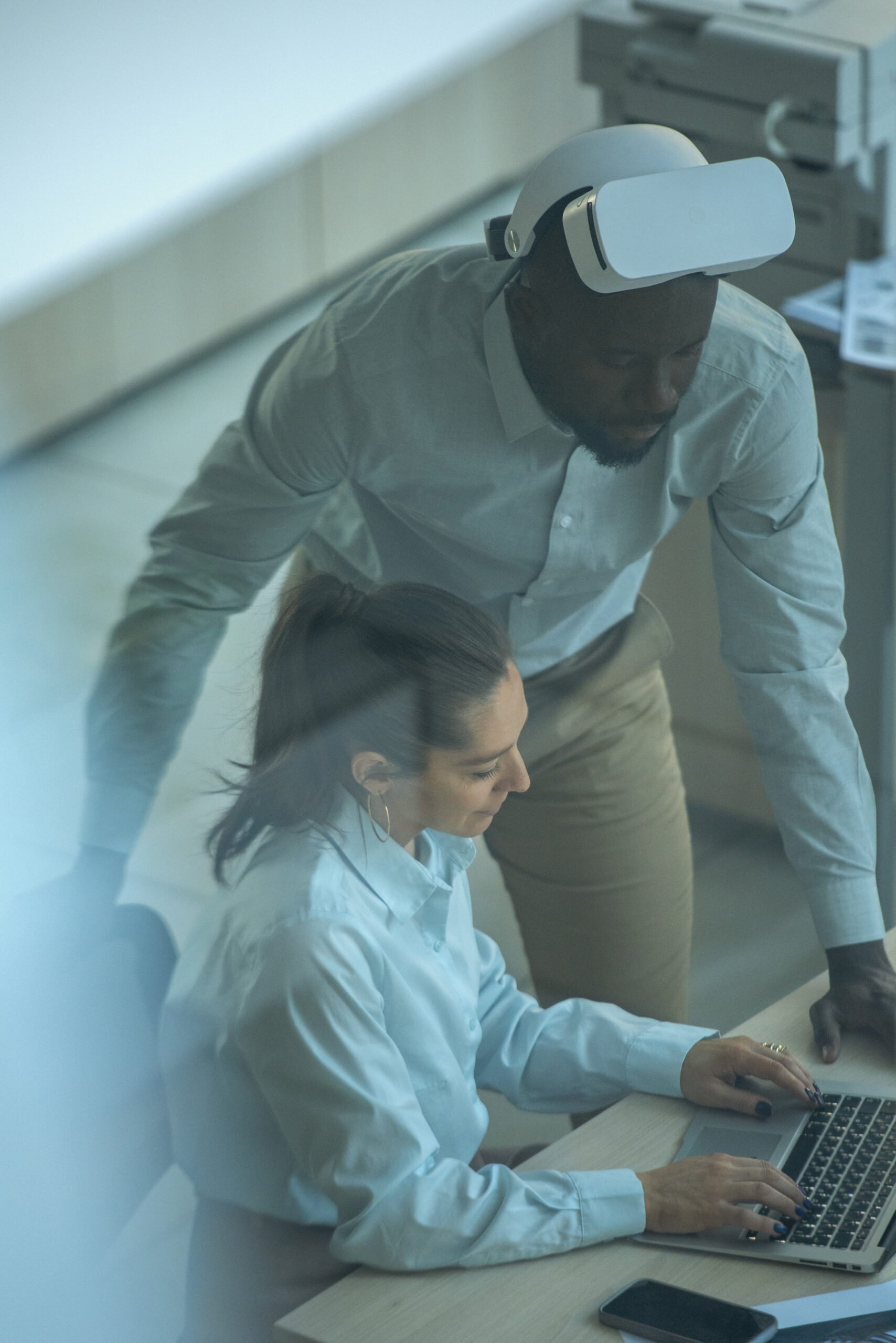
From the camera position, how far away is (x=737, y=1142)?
1214 millimetres

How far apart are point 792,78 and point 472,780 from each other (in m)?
1.30

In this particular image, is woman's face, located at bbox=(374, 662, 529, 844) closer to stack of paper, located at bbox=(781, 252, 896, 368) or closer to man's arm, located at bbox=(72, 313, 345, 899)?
man's arm, located at bbox=(72, 313, 345, 899)

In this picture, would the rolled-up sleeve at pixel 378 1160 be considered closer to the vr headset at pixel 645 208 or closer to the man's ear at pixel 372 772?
the man's ear at pixel 372 772

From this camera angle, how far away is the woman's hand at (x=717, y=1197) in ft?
3.61

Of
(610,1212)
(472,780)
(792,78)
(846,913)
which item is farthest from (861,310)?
(610,1212)

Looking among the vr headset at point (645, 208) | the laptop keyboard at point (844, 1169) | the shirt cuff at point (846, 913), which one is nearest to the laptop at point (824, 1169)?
the laptop keyboard at point (844, 1169)

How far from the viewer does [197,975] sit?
125cm

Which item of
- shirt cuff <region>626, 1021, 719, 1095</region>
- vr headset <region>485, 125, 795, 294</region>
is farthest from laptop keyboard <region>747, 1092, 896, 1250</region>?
vr headset <region>485, 125, 795, 294</region>

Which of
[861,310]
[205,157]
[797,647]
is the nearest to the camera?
[205,157]

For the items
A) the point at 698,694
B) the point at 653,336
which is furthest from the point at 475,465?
the point at 698,694

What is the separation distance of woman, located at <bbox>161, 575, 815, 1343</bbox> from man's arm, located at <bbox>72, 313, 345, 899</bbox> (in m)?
0.07

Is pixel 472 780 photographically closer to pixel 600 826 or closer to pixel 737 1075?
pixel 600 826

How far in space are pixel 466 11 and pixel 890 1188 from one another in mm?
851

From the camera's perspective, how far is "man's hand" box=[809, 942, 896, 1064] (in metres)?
1.32
